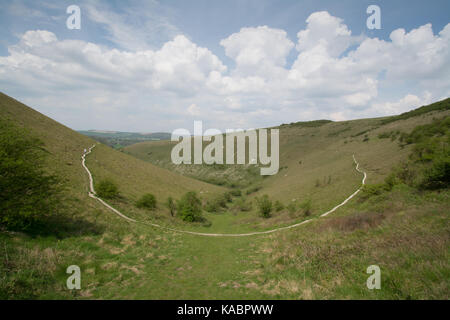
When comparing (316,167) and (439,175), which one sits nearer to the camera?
(439,175)

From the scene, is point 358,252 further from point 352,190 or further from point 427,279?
point 352,190

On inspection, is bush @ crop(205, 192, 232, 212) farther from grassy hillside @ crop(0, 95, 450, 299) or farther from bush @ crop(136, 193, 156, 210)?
grassy hillside @ crop(0, 95, 450, 299)

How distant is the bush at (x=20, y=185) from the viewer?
32.0 feet

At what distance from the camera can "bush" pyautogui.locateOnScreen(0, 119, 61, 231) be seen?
9766mm

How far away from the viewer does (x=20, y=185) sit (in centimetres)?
1059

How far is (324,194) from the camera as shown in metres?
28.4

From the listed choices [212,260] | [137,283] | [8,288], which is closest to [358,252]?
[212,260]

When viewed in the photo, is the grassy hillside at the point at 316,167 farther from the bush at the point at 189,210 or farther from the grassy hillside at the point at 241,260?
→ the grassy hillside at the point at 241,260

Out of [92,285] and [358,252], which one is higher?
[358,252]

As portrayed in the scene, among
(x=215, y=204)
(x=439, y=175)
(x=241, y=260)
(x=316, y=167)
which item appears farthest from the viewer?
(x=316, y=167)

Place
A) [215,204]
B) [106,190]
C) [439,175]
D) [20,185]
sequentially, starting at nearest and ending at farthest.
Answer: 1. [20,185]
2. [439,175]
3. [106,190]
4. [215,204]

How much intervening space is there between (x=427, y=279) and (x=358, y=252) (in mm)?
3379

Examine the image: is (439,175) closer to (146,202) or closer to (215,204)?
(146,202)

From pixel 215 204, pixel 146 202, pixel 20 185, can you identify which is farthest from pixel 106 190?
pixel 215 204
